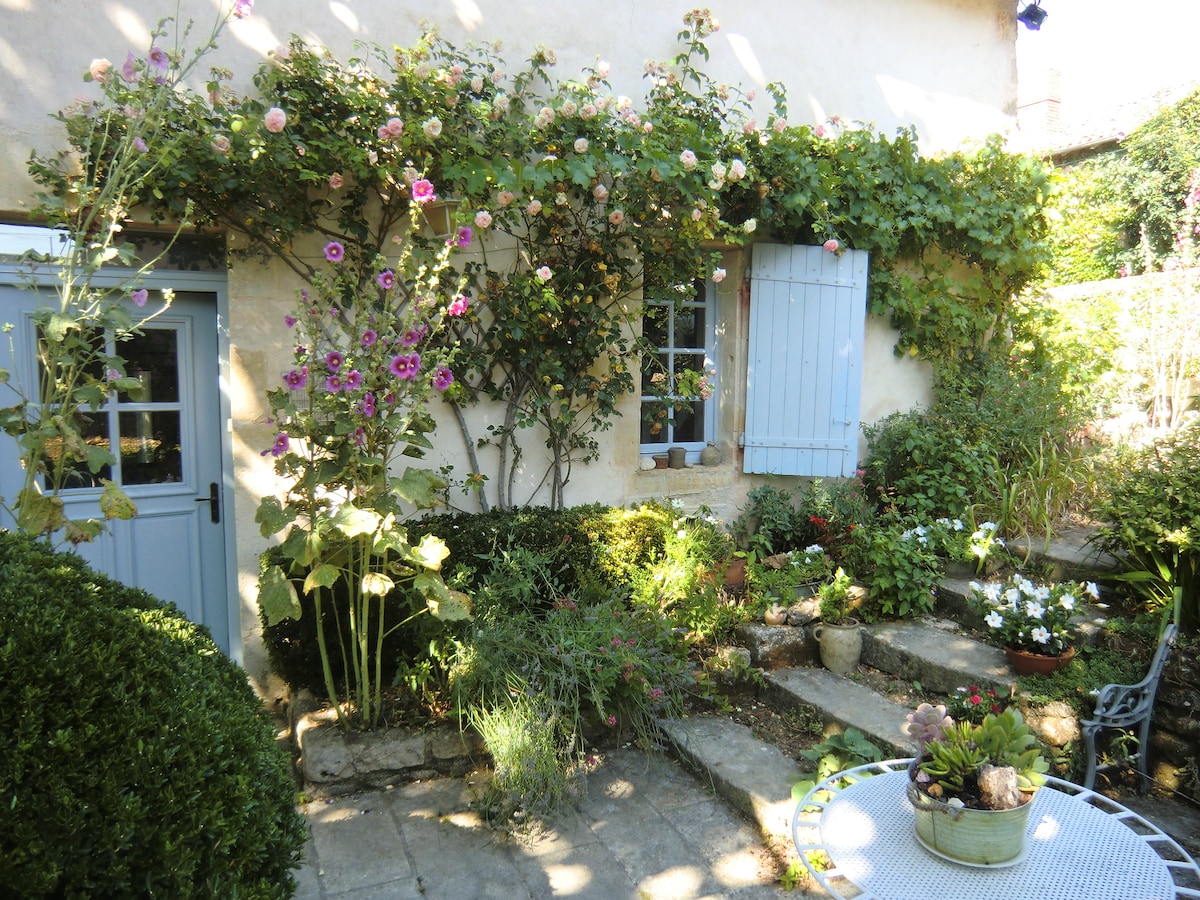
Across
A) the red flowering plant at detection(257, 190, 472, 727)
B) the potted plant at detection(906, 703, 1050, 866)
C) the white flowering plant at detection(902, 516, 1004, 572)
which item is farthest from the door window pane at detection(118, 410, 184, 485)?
the white flowering plant at detection(902, 516, 1004, 572)

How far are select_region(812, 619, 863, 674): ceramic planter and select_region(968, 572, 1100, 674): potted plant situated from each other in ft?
Answer: 2.14

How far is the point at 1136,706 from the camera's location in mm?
2918

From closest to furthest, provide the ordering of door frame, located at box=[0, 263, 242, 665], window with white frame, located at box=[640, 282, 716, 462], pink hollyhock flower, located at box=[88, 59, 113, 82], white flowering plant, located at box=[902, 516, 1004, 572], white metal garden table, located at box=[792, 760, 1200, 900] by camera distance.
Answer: white metal garden table, located at box=[792, 760, 1200, 900], pink hollyhock flower, located at box=[88, 59, 113, 82], door frame, located at box=[0, 263, 242, 665], white flowering plant, located at box=[902, 516, 1004, 572], window with white frame, located at box=[640, 282, 716, 462]

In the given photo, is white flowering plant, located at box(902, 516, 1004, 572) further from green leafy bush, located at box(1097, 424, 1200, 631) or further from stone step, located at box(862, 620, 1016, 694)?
green leafy bush, located at box(1097, 424, 1200, 631)

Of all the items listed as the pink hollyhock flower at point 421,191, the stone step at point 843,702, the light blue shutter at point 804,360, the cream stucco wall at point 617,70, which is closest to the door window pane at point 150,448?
the cream stucco wall at point 617,70

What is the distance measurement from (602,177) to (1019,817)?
3.57 m

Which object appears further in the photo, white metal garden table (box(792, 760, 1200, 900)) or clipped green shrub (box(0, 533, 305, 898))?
white metal garden table (box(792, 760, 1200, 900))

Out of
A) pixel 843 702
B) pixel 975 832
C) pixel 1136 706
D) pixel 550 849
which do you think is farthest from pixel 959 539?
pixel 975 832

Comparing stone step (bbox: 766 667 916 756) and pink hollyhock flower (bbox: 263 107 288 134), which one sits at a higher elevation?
pink hollyhock flower (bbox: 263 107 288 134)

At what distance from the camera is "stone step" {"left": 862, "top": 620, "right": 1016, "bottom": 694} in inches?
137

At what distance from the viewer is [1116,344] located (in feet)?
19.0

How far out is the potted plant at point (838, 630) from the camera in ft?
12.9

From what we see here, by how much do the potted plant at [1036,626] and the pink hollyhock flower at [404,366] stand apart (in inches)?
104

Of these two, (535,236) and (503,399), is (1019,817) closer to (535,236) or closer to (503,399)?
(503,399)
